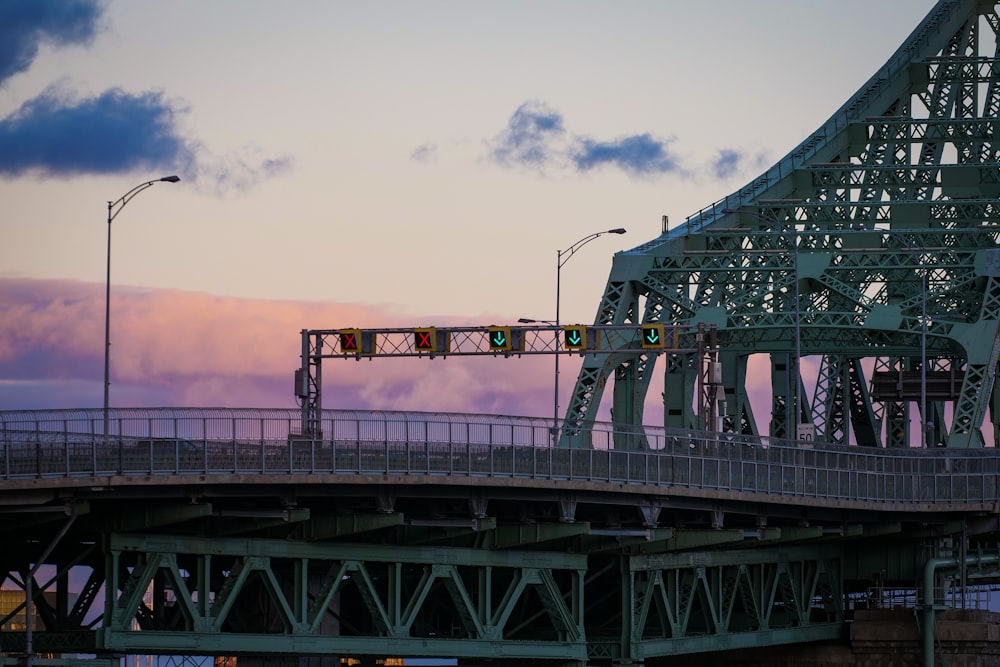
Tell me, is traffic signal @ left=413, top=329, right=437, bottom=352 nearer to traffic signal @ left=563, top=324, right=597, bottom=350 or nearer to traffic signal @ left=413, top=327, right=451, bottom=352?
traffic signal @ left=413, top=327, right=451, bottom=352

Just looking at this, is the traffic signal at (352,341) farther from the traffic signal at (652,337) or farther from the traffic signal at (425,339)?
the traffic signal at (652,337)

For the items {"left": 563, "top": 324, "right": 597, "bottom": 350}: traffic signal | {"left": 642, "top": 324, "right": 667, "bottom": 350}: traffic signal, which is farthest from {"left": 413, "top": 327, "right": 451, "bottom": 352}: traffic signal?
{"left": 642, "top": 324, "right": 667, "bottom": 350}: traffic signal

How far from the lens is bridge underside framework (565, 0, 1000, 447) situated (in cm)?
12656

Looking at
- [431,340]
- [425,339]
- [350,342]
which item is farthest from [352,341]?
[431,340]

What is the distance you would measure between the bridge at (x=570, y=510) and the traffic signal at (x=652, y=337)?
2522 mm

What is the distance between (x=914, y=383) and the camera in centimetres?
13912

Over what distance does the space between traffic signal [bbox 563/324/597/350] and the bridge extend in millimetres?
390

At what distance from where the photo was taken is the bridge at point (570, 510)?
72750mm

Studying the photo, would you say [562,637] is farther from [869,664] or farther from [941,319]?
[941,319]

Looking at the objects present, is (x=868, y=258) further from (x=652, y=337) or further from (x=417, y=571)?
(x=417, y=571)

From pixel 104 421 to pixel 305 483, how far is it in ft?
21.2

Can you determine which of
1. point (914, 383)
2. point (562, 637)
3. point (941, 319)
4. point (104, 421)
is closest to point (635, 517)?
point (562, 637)

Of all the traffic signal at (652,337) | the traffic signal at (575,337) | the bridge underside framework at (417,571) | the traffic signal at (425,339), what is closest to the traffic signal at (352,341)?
the traffic signal at (425,339)

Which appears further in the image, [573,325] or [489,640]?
[573,325]
